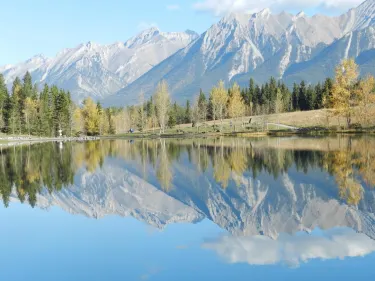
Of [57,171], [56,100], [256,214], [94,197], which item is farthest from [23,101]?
[256,214]

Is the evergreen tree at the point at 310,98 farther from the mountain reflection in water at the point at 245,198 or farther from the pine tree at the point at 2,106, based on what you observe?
the mountain reflection in water at the point at 245,198

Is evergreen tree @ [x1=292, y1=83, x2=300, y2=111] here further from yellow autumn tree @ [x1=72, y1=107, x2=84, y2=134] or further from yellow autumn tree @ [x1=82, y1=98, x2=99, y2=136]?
yellow autumn tree @ [x1=72, y1=107, x2=84, y2=134]

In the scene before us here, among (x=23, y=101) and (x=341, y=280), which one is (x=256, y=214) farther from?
(x=23, y=101)

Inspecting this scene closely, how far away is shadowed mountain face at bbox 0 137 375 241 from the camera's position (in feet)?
54.5

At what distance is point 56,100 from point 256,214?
122 m

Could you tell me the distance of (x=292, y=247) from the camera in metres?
13.1

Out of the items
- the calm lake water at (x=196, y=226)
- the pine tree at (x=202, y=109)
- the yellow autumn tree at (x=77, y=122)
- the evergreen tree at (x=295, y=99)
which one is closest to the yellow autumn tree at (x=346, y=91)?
the calm lake water at (x=196, y=226)

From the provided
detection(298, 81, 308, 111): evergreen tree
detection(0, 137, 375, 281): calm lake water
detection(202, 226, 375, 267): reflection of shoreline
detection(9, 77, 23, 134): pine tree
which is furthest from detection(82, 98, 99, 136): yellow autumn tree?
detection(202, 226, 375, 267): reflection of shoreline

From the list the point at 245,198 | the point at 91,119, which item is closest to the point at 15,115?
the point at 91,119

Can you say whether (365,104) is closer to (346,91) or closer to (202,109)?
(346,91)

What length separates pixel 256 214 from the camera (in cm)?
1742

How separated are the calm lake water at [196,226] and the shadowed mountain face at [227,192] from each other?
0.22ft

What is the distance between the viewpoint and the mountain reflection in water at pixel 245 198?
13.6 m

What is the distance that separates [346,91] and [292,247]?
7511 centimetres
